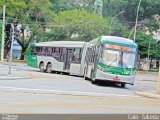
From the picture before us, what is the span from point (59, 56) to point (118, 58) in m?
14.0

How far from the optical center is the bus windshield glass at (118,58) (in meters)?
29.0

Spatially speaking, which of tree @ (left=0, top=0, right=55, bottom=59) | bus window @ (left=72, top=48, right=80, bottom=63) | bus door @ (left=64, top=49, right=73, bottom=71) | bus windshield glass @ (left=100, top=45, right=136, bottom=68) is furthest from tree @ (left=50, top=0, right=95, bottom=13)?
bus windshield glass @ (left=100, top=45, right=136, bottom=68)

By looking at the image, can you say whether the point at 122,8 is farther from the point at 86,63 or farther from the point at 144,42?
the point at 86,63

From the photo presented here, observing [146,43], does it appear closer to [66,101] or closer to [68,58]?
[68,58]

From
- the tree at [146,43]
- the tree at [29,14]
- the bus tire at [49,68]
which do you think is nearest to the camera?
the bus tire at [49,68]

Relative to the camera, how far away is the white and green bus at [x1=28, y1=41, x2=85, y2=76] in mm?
39750

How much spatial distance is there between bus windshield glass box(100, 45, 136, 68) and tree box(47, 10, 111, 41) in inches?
1674

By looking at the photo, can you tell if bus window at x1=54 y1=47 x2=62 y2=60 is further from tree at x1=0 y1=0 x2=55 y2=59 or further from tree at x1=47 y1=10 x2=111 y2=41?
tree at x1=0 y1=0 x2=55 y2=59

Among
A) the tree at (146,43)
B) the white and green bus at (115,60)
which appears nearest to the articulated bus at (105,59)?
the white and green bus at (115,60)

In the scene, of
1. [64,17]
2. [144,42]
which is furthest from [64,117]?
[144,42]

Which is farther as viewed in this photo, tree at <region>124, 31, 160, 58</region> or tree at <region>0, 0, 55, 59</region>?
tree at <region>124, 31, 160, 58</region>

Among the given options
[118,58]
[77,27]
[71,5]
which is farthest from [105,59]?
[71,5]

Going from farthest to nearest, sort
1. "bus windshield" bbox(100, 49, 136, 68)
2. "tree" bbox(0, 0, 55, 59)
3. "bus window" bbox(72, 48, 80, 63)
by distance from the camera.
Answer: "tree" bbox(0, 0, 55, 59)
"bus window" bbox(72, 48, 80, 63)
"bus windshield" bbox(100, 49, 136, 68)

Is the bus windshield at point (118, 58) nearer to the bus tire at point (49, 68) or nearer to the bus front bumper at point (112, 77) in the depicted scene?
the bus front bumper at point (112, 77)
